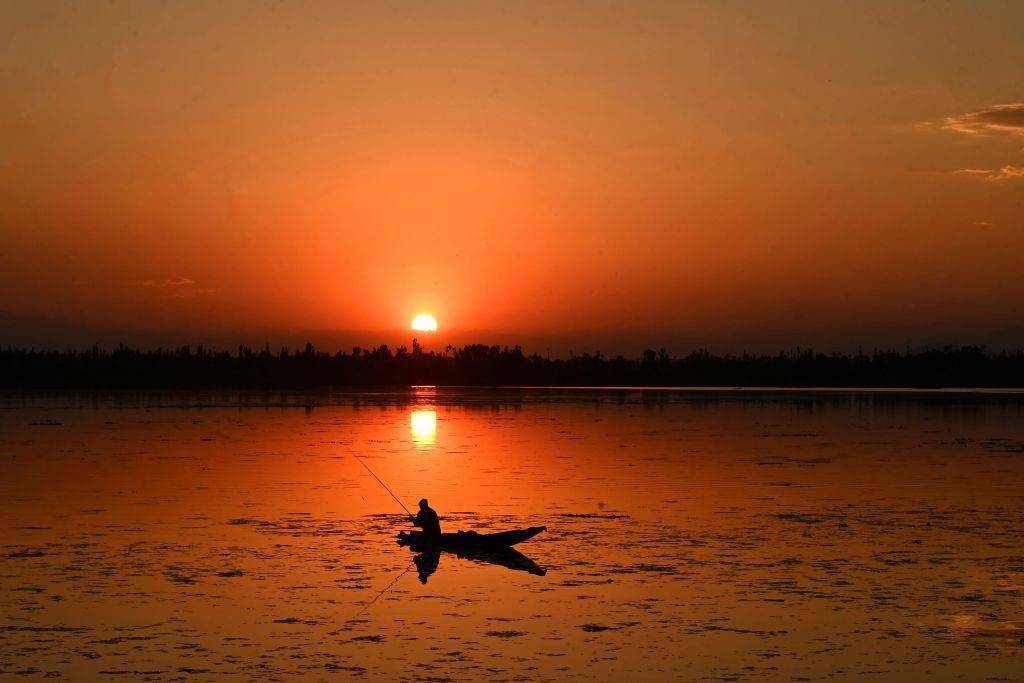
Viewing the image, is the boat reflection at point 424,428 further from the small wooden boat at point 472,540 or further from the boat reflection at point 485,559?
the boat reflection at point 485,559

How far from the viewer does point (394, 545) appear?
20.5 metres

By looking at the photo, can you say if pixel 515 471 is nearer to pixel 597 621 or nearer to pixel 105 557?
pixel 105 557

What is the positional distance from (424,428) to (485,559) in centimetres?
4115

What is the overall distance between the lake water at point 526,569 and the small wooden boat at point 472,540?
0.23 metres

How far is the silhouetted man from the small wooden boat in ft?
0.24

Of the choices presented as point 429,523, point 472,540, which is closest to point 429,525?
point 429,523

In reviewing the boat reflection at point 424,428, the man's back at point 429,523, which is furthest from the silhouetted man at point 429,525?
the boat reflection at point 424,428

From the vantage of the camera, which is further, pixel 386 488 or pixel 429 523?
pixel 386 488

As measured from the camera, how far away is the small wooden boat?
1958 centimetres

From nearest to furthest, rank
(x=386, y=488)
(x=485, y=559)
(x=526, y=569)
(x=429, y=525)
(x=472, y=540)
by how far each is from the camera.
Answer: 1. (x=526, y=569)
2. (x=485, y=559)
3. (x=472, y=540)
4. (x=429, y=525)
5. (x=386, y=488)

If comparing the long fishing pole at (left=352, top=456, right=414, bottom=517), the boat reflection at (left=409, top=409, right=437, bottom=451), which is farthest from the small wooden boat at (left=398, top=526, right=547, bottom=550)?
the boat reflection at (left=409, top=409, right=437, bottom=451)

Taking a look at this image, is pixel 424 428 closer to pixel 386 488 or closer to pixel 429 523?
pixel 386 488

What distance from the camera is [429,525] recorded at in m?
20.0

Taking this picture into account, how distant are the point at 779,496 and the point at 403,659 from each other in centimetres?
1705
